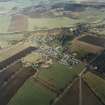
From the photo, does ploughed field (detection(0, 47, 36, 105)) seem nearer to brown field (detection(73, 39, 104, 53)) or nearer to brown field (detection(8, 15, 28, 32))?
brown field (detection(73, 39, 104, 53))

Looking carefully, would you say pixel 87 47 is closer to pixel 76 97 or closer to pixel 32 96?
pixel 76 97

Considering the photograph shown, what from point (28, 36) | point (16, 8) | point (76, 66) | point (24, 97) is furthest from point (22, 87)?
point (16, 8)

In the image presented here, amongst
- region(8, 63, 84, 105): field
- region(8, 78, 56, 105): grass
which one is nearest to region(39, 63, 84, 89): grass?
region(8, 63, 84, 105): field

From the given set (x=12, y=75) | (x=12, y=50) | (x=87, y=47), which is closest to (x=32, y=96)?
(x=12, y=75)

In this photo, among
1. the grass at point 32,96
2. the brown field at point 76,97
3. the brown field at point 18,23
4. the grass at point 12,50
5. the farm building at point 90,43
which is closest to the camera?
the brown field at point 76,97

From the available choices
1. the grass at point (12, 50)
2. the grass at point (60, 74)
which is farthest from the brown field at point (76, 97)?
the grass at point (12, 50)

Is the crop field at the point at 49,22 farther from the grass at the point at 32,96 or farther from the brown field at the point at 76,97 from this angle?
the brown field at the point at 76,97
